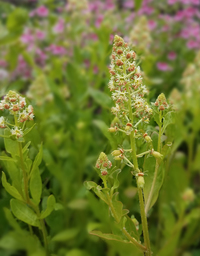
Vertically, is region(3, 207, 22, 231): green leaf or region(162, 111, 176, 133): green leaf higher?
region(162, 111, 176, 133): green leaf

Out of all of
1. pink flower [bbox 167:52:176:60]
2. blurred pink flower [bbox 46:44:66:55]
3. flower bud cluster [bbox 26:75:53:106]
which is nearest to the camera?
flower bud cluster [bbox 26:75:53:106]

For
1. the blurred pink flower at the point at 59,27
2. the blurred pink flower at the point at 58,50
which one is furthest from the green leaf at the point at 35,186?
the blurred pink flower at the point at 59,27

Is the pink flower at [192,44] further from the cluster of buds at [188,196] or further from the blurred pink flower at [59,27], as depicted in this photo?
the cluster of buds at [188,196]

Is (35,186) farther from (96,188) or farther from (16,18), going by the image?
(16,18)

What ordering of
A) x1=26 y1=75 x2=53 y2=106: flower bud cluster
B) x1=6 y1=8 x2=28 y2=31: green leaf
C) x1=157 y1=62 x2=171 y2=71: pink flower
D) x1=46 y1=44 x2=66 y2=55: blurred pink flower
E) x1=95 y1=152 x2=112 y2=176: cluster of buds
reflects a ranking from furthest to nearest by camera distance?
x1=157 y1=62 x2=171 y2=71: pink flower < x1=46 y1=44 x2=66 y2=55: blurred pink flower < x1=6 y1=8 x2=28 y2=31: green leaf < x1=26 y1=75 x2=53 y2=106: flower bud cluster < x1=95 y1=152 x2=112 y2=176: cluster of buds

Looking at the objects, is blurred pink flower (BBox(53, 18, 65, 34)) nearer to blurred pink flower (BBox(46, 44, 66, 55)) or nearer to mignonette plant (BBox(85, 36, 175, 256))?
blurred pink flower (BBox(46, 44, 66, 55))

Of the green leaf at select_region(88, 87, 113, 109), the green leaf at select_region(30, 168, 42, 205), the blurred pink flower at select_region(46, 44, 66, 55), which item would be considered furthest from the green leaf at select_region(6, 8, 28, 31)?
the green leaf at select_region(30, 168, 42, 205)
